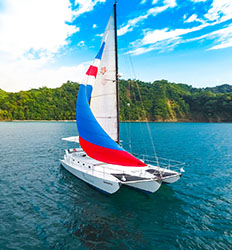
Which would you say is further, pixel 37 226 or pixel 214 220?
pixel 214 220

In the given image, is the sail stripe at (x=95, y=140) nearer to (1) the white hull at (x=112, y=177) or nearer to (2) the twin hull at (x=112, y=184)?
(1) the white hull at (x=112, y=177)

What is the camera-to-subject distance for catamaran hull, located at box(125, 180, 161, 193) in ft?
44.4

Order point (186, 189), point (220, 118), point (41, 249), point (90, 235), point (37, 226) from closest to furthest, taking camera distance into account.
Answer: point (41, 249)
point (90, 235)
point (37, 226)
point (186, 189)
point (220, 118)

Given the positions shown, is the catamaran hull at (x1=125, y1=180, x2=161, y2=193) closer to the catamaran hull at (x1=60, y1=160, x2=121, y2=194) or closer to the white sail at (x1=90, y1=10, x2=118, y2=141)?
the catamaran hull at (x1=60, y1=160, x2=121, y2=194)

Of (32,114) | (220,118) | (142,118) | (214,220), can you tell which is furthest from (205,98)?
(214,220)

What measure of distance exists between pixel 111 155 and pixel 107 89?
689 centimetres

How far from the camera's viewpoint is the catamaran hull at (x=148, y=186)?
1355cm

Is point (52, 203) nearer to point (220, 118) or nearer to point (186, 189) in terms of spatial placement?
point (186, 189)

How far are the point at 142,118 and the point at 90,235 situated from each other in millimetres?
160325

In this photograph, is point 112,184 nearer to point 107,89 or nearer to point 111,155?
point 111,155

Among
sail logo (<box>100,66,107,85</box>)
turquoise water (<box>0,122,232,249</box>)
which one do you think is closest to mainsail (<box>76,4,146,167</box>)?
sail logo (<box>100,66,107,85</box>)

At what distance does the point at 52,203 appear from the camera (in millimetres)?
14273

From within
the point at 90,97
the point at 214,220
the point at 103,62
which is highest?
the point at 103,62

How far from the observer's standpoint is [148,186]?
1392 centimetres
